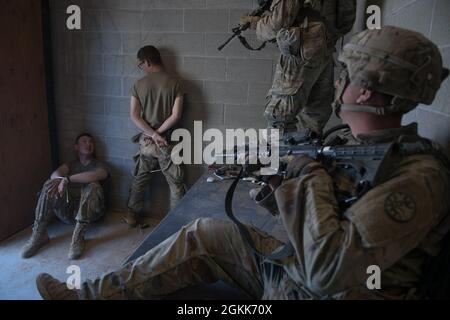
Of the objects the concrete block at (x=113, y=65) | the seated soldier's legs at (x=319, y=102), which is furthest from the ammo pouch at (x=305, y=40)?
the concrete block at (x=113, y=65)

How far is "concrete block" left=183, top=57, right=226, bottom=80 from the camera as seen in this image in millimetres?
3117

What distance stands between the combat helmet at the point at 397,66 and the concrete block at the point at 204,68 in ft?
7.47

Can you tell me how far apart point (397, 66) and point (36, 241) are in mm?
3094

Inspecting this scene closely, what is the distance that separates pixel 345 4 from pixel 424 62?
1538 millimetres

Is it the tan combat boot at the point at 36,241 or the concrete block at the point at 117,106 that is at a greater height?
the concrete block at the point at 117,106

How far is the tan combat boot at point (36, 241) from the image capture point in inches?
113

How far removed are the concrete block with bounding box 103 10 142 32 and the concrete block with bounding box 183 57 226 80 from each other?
0.58 m

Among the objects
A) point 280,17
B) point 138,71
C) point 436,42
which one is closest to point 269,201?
point 436,42

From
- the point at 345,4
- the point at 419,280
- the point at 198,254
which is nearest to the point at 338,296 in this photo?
the point at 419,280

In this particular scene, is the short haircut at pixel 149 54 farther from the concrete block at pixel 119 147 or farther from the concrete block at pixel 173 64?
the concrete block at pixel 119 147

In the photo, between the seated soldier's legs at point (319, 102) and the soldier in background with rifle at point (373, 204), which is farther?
the seated soldier's legs at point (319, 102)

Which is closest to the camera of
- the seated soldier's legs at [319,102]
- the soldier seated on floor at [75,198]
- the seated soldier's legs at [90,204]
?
the seated soldier's legs at [319,102]

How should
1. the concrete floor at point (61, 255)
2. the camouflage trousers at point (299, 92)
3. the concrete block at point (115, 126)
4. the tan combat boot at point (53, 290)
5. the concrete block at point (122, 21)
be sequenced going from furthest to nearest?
the concrete block at point (115, 126), the concrete block at point (122, 21), the concrete floor at point (61, 255), the camouflage trousers at point (299, 92), the tan combat boot at point (53, 290)

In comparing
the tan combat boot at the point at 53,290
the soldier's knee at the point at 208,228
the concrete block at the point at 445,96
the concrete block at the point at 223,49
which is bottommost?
the tan combat boot at the point at 53,290
